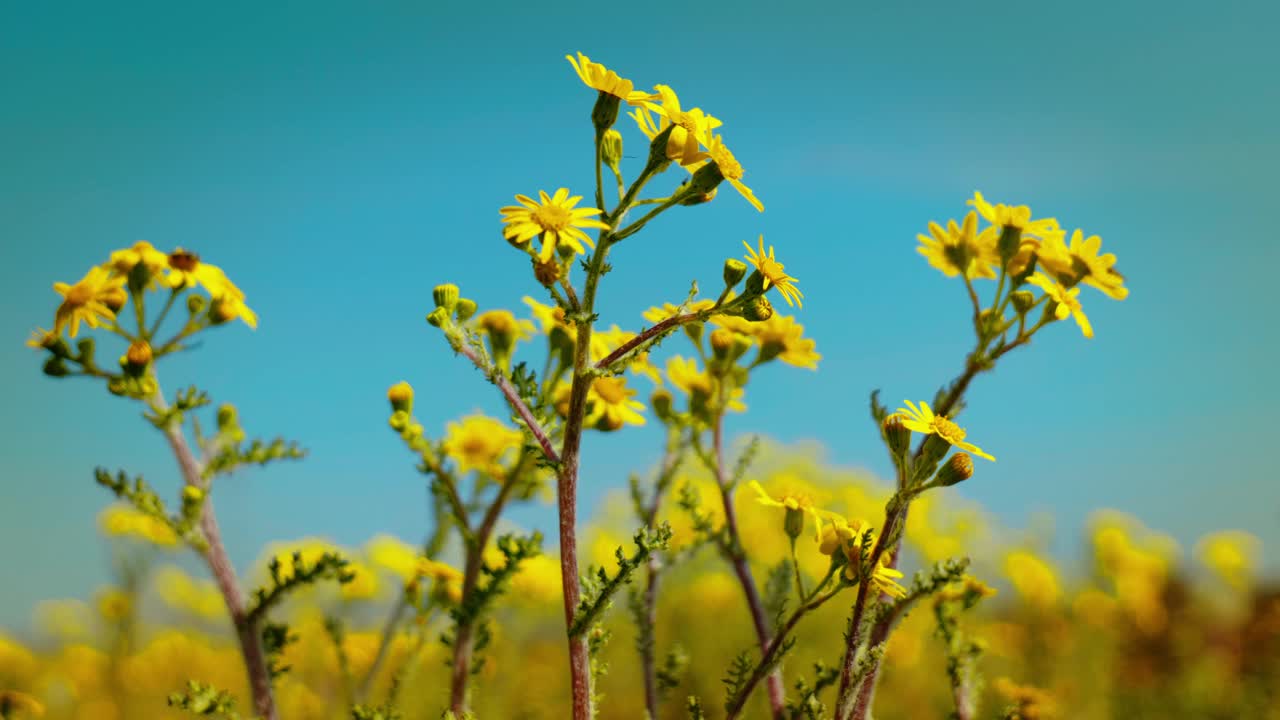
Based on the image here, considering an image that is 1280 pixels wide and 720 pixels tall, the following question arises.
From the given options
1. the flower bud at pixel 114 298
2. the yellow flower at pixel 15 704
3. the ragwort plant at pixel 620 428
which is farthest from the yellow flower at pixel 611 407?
the yellow flower at pixel 15 704

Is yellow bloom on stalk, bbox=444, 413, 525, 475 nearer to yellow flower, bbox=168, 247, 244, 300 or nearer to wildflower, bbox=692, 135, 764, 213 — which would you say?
yellow flower, bbox=168, 247, 244, 300

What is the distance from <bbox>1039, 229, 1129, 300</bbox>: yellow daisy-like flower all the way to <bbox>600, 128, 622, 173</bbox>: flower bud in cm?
141

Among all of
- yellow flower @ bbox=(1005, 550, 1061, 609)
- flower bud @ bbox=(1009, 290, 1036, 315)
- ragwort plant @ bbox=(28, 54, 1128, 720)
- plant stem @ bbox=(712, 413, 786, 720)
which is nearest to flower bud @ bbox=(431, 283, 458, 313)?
ragwort plant @ bbox=(28, 54, 1128, 720)

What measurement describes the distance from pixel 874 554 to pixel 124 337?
2.45 metres

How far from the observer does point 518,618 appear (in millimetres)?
5230

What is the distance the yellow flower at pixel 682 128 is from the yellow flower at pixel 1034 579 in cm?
681

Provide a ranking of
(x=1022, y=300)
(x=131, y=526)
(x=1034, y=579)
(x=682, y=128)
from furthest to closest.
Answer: (x=1034, y=579) < (x=131, y=526) < (x=1022, y=300) < (x=682, y=128)

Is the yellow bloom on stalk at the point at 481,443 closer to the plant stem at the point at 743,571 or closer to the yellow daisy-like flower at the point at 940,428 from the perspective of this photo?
the plant stem at the point at 743,571

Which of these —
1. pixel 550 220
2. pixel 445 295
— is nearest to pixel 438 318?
pixel 445 295

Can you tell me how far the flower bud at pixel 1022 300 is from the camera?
2676 millimetres

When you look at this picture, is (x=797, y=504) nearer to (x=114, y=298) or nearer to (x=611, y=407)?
(x=611, y=407)

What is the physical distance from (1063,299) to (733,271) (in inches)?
45.8

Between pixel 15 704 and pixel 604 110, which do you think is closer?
pixel 604 110

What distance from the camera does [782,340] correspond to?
312cm
